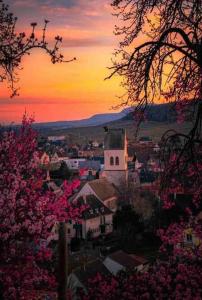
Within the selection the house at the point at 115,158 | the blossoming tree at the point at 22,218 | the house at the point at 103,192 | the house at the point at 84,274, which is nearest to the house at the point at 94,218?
the house at the point at 103,192

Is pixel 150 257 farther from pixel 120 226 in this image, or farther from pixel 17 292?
pixel 17 292

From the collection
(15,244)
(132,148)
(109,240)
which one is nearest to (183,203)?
(109,240)

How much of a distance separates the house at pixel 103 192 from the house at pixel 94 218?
1076mm

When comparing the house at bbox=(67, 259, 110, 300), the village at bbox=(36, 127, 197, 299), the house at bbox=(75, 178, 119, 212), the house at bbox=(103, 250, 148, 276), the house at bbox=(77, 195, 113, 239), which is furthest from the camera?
the house at bbox=(75, 178, 119, 212)

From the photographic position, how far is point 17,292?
40.8ft

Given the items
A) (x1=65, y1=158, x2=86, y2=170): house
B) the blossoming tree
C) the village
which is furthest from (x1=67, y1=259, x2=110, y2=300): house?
(x1=65, y1=158, x2=86, y2=170): house

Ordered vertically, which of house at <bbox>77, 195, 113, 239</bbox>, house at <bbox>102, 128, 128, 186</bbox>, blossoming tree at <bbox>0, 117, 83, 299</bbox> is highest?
blossoming tree at <bbox>0, 117, 83, 299</bbox>

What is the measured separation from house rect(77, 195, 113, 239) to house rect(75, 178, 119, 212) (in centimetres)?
108

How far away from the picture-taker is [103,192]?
232 feet

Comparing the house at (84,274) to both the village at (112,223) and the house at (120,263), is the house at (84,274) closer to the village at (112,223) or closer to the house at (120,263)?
the village at (112,223)

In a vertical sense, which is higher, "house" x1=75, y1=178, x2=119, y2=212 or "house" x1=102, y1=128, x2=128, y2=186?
"house" x1=102, y1=128, x2=128, y2=186

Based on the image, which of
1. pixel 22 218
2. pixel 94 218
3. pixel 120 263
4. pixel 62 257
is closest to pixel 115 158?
pixel 94 218

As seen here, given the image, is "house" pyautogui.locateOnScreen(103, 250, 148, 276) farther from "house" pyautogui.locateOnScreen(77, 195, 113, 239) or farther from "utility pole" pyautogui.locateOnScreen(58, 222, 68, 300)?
"utility pole" pyautogui.locateOnScreen(58, 222, 68, 300)

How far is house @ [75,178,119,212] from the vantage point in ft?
220
